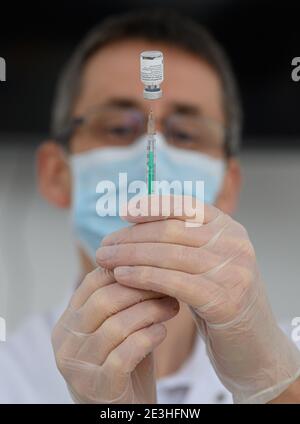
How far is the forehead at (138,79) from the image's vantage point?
133cm

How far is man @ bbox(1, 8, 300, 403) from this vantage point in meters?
0.79

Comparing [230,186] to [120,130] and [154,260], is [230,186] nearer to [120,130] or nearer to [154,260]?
[120,130]

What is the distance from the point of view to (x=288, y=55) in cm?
304

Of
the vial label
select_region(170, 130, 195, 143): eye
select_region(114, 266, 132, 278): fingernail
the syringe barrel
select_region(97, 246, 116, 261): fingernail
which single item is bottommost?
select_region(114, 266, 132, 278): fingernail

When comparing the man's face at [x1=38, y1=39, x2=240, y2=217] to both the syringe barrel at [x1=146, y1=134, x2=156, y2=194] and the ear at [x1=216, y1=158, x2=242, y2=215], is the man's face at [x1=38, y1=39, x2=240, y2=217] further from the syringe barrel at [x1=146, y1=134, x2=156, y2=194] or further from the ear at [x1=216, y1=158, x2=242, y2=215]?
the syringe barrel at [x1=146, y1=134, x2=156, y2=194]

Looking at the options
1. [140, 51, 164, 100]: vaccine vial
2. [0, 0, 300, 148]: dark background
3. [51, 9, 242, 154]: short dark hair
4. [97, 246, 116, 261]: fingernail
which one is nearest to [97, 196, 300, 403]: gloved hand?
[97, 246, 116, 261]: fingernail

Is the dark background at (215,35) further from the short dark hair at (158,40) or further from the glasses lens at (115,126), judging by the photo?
the glasses lens at (115,126)

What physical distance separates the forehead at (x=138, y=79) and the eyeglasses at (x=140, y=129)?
0.08 feet

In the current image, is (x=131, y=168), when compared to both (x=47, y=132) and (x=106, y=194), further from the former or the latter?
(x=47, y=132)

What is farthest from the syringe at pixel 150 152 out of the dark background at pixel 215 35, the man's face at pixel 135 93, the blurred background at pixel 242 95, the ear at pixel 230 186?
the dark background at pixel 215 35

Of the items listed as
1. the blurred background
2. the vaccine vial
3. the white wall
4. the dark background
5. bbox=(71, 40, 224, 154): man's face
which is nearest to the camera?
the vaccine vial

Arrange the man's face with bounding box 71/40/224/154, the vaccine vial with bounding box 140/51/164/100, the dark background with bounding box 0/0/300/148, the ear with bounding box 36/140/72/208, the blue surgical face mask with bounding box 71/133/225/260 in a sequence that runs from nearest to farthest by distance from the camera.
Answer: the vaccine vial with bounding box 140/51/164/100, the blue surgical face mask with bounding box 71/133/225/260, the man's face with bounding box 71/40/224/154, the ear with bounding box 36/140/72/208, the dark background with bounding box 0/0/300/148

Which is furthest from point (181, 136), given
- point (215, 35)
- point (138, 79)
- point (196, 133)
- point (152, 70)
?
point (215, 35)

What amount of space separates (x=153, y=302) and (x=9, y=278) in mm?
1378
